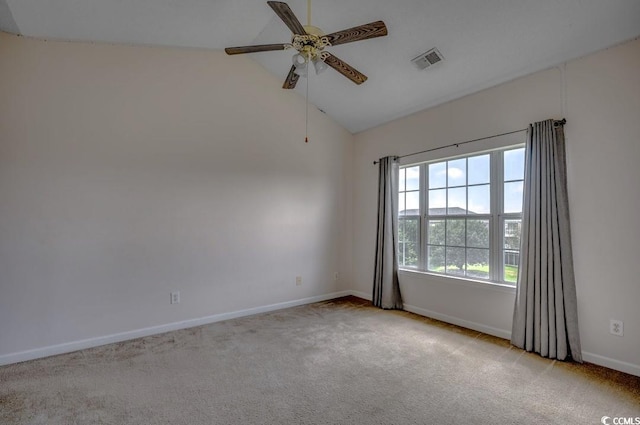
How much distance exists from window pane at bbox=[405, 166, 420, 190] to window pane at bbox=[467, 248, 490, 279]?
44.0 inches

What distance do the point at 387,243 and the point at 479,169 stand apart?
1478mm

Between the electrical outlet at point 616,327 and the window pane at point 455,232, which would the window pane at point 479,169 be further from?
the electrical outlet at point 616,327

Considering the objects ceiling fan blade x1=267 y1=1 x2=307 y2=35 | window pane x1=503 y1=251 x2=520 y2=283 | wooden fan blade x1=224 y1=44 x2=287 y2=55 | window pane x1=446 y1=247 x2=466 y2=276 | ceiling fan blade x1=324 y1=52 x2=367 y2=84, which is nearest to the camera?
ceiling fan blade x1=267 y1=1 x2=307 y2=35

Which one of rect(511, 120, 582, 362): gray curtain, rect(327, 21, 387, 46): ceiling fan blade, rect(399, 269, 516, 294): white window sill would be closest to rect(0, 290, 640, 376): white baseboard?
rect(511, 120, 582, 362): gray curtain

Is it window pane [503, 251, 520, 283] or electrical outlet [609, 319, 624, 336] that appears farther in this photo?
window pane [503, 251, 520, 283]

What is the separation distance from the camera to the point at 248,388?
2186mm

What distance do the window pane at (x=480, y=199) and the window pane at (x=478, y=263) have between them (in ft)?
1.48

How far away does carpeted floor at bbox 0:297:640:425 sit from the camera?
6.21 feet

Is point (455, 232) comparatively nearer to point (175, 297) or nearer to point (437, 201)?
point (437, 201)

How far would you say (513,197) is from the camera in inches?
125

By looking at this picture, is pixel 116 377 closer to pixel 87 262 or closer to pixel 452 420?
pixel 87 262

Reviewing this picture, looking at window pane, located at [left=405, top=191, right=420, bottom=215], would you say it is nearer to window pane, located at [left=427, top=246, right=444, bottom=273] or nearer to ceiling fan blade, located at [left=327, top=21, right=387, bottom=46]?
window pane, located at [left=427, top=246, right=444, bottom=273]

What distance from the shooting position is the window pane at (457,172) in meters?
3.61

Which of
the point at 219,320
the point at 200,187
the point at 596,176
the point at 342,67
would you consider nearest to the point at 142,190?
the point at 200,187
